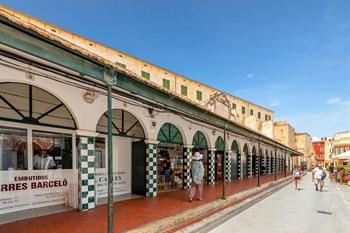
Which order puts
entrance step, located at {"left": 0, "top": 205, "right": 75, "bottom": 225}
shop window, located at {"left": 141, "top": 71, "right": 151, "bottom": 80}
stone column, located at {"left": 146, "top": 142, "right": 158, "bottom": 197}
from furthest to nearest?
shop window, located at {"left": 141, "top": 71, "right": 151, "bottom": 80}
stone column, located at {"left": 146, "top": 142, "right": 158, "bottom": 197}
entrance step, located at {"left": 0, "top": 205, "right": 75, "bottom": 225}

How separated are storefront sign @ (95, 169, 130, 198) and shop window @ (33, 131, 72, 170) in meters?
1.29

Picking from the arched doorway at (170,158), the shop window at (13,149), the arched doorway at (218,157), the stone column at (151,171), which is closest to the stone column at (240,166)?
the arched doorway at (218,157)

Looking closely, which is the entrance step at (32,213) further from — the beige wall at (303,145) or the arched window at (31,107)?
the beige wall at (303,145)

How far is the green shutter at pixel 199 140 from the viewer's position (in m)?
13.3

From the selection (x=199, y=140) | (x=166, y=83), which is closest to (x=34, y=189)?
(x=199, y=140)

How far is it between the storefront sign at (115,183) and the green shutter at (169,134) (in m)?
2.02

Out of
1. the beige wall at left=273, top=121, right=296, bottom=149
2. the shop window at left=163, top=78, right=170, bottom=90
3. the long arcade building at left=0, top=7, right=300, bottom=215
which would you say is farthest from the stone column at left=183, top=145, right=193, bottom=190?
the beige wall at left=273, top=121, right=296, bottom=149

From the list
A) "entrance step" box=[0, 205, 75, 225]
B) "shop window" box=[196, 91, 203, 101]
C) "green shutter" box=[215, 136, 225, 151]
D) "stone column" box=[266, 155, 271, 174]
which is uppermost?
"shop window" box=[196, 91, 203, 101]

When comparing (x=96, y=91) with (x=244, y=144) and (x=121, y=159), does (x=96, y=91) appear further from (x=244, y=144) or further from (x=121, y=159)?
(x=244, y=144)

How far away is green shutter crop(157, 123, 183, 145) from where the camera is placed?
35.9ft

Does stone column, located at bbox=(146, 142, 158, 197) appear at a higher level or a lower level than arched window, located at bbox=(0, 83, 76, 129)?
lower

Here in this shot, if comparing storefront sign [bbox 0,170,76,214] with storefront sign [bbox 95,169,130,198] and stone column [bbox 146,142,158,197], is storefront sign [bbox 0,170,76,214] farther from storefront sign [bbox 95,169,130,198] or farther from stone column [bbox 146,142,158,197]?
stone column [bbox 146,142,158,197]

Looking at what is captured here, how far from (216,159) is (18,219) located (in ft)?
40.2

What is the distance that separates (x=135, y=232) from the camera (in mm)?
5574
